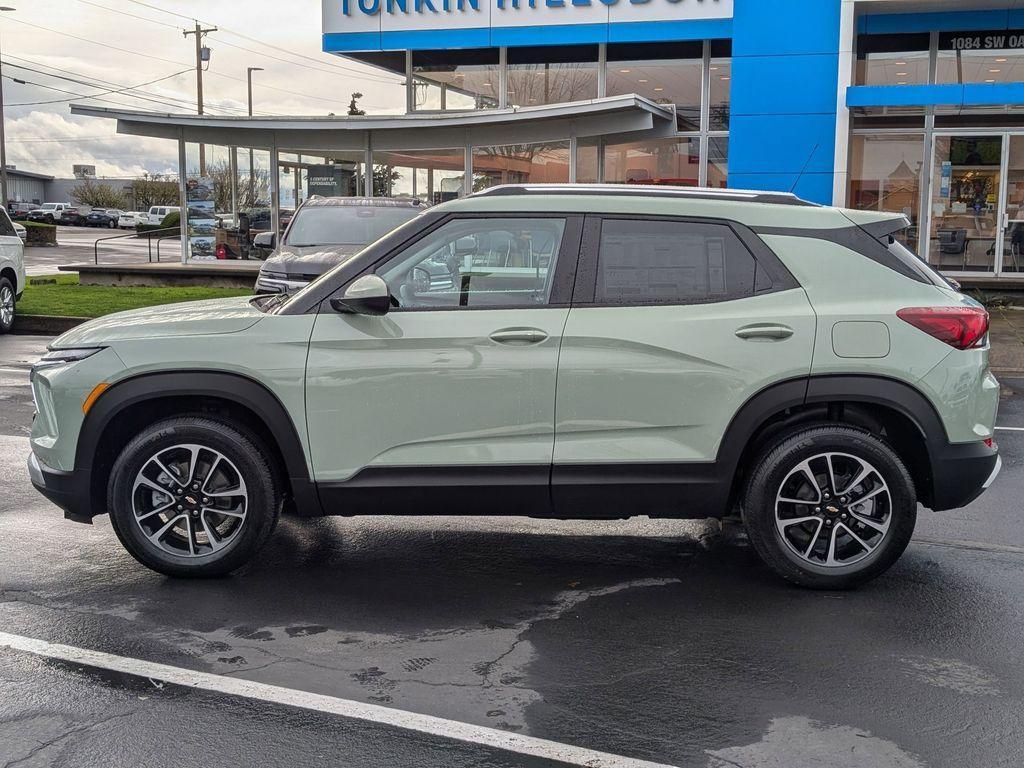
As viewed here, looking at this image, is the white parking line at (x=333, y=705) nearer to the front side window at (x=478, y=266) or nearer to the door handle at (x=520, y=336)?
the door handle at (x=520, y=336)

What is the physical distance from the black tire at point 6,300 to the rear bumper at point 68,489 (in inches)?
450

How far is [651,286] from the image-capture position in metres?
5.07

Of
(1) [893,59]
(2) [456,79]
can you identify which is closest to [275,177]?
(2) [456,79]

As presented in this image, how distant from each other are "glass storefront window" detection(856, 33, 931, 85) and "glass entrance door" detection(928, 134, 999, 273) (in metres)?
1.45

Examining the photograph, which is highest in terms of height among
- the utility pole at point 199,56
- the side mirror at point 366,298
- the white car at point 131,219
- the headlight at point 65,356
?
the utility pole at point 199,56

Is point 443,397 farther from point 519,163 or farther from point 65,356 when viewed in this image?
point 519,163

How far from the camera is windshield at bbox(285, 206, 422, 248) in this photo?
43.4 feet

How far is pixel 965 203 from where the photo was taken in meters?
20.2

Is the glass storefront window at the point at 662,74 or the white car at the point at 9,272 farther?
the glass storefront window at the point at 662,74

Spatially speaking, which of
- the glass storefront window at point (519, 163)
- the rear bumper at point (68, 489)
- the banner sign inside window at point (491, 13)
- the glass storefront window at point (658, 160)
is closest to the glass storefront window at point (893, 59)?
the banner sign inside window at point (491, 13)

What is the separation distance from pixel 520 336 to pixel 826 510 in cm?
162

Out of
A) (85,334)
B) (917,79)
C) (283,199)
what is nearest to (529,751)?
(85,334)

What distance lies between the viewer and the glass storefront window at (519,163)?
2194 centimetres

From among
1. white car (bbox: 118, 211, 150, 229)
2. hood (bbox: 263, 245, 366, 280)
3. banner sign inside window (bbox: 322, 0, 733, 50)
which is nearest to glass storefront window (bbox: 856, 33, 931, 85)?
banner sign inside window (bbox: 322, 0, 733, 50)
